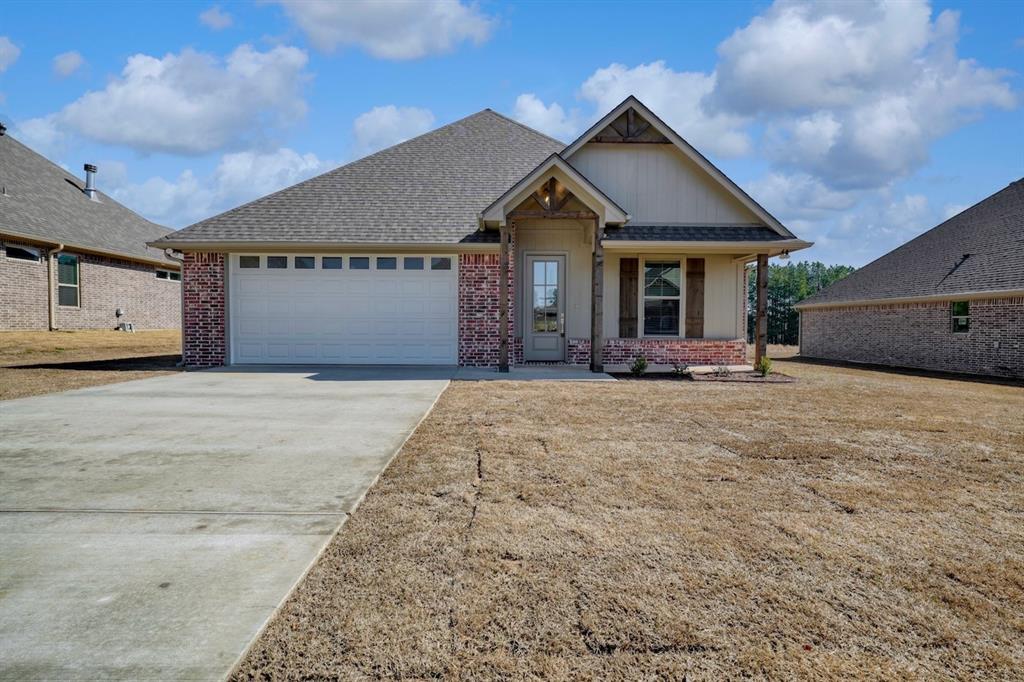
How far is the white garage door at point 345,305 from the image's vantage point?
1365cm

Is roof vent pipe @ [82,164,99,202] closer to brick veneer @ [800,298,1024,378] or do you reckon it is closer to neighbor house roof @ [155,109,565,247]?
neighbor house roof @ [155,109,565,247]

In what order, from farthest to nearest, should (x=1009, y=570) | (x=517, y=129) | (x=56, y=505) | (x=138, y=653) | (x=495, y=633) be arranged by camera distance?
(x=517, y=129) < (x=56, y=505) < (x=1009, y=570) < (x=495, y=633) < (x=138, y=653)

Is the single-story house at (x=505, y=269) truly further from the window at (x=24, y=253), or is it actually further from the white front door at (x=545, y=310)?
the window at (x=24, y=253)

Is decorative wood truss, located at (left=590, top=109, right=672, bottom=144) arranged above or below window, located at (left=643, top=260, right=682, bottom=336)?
above

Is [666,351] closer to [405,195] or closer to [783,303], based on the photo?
[405,195]

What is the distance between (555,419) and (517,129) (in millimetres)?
13208

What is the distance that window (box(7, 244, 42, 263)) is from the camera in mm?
17016

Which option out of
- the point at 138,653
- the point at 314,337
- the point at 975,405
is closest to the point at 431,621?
the point at 138,653

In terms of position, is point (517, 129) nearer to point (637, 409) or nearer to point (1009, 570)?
point (637, 409)

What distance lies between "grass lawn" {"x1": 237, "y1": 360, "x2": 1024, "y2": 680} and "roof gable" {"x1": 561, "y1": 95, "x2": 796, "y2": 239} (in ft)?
28.4

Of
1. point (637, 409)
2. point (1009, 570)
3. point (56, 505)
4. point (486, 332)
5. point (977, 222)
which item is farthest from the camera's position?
point (977, 222)

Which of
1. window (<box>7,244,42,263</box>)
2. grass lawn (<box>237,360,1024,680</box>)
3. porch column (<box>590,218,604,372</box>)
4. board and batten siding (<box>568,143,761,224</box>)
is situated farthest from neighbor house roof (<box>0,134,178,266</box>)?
grass lawn (<box>237,360,1024,680</box>)

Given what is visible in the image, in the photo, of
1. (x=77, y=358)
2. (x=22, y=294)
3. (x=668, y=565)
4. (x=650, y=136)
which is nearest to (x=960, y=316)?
(x=650, y=136)

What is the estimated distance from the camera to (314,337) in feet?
45.1
